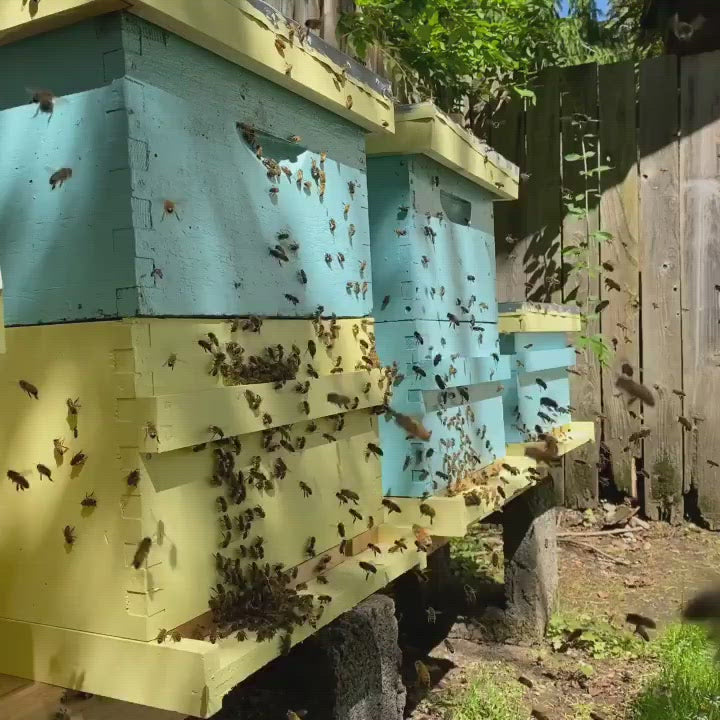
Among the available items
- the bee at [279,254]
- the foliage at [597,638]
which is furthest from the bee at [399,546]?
the foliage at [597,638]

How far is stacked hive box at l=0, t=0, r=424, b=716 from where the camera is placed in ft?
4.37

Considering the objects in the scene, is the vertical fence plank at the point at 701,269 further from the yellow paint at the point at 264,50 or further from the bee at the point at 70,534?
the bee at the point at 70,534

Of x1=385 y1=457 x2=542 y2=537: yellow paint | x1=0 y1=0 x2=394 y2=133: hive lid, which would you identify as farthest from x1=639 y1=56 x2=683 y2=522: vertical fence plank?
x1=0 y1=0 x2=394 y2=133: hive lid

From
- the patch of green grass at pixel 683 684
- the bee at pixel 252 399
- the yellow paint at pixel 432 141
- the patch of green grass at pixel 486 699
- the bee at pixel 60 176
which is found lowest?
the patch of green grass at pixel 486 699

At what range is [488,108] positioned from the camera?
5098 mm

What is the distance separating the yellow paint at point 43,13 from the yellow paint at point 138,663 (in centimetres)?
109

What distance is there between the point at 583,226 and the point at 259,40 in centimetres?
372

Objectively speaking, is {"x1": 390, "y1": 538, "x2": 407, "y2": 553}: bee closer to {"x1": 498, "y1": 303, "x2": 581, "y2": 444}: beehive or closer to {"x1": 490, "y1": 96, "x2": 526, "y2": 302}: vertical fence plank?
{"x1": 498, "y1": 303, "x2": 581, "y2": 444}: beehive

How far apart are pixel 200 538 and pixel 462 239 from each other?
62.6 inches

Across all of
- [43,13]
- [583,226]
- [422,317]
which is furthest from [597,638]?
[43,13]

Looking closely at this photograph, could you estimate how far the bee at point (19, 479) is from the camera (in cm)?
144

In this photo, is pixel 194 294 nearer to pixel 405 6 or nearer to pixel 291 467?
pixel 291 467

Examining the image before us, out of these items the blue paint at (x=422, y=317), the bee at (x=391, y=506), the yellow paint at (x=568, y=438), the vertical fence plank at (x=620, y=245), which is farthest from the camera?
the vertical fence plank at (x=620, y=245)

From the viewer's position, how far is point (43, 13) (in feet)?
4.40
